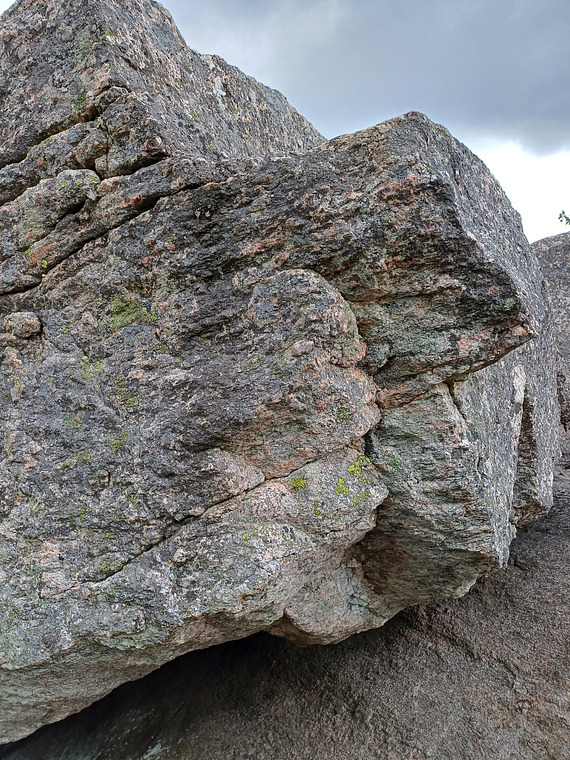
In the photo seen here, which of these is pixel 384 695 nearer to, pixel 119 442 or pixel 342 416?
pixel 342 416

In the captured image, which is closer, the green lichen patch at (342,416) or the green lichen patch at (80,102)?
the green lichen patch at (342,416)

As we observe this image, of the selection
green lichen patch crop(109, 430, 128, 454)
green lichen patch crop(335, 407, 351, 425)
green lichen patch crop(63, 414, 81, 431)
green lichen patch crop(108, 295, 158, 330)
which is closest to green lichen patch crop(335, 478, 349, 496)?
green lichen patch crop(335, 407, 351, 425)

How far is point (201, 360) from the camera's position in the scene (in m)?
3.56

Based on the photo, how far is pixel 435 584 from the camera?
14.6 ft

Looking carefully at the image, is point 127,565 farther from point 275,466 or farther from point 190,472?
point 275,466

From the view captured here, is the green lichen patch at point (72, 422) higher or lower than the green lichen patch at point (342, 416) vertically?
higher

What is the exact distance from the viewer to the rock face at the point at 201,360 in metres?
3.37

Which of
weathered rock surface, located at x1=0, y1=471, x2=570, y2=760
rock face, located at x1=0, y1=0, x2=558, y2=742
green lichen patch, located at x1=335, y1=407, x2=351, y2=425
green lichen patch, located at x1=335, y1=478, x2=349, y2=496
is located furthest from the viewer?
weathered rock surface, located at x1=0, y1=471, x2=570, y2=760

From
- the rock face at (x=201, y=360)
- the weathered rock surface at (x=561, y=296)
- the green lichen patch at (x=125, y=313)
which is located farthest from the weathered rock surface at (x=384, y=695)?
the green lichen patch at (x=125, y=313)

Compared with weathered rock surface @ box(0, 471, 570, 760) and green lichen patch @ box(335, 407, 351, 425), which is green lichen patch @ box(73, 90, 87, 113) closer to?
green lichen patch @ box(335, 407, 351, 425)

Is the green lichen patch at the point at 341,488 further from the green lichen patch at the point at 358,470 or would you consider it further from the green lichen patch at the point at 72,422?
the green lichen patch at the point at 72,422

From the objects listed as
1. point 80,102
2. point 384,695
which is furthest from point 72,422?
point 384,695

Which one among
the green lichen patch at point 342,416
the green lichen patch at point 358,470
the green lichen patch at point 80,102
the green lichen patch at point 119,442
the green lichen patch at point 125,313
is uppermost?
the green lichen patch at point 80,102

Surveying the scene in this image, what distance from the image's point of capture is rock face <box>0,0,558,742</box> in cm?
337
